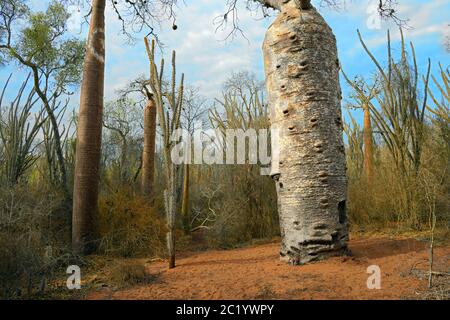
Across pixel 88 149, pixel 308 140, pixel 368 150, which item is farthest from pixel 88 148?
pixel 368 150

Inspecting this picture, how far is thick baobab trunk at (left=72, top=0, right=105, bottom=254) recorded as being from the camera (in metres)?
5.82

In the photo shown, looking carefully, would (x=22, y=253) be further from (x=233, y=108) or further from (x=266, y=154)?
(x=233, y=108)

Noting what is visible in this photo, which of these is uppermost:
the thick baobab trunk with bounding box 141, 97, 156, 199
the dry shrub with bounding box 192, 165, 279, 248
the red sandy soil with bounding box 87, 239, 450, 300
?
the thick baobab trunk with bounding box 141, 97, 156, 199

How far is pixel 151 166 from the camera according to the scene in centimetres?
866

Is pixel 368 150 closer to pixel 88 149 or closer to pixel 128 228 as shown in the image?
pixel 128 228

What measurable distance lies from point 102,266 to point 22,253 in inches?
72.3

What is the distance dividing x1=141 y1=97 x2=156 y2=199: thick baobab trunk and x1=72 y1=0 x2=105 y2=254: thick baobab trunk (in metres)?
2.30

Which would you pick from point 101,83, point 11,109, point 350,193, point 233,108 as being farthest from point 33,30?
point 350,193

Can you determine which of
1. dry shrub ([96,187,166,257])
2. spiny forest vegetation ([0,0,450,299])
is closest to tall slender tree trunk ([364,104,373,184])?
spiny forest vegetation ([0,0,450,299])

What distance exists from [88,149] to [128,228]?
4.64 feet

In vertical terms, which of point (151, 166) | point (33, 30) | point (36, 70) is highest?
point (33, 30)

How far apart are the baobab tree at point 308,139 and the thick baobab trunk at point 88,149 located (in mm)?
2963

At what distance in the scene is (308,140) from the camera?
4.34 meters
